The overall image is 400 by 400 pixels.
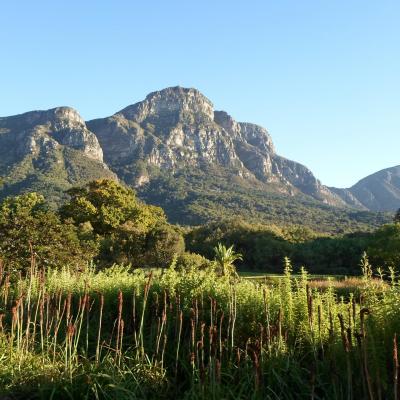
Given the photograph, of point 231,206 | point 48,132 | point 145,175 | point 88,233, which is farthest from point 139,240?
point 48,132

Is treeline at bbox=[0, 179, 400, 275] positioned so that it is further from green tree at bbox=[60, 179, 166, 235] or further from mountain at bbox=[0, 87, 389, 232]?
mountain at bbox=[0, 87, 389, 232]

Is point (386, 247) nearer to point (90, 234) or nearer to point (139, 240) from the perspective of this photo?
point (139, 240)

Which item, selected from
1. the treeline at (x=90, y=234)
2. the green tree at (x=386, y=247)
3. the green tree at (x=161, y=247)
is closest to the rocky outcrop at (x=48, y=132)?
the treeline at (x=90, y=234)

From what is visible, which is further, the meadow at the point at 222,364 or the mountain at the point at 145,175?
the mountain at the point at 145,175

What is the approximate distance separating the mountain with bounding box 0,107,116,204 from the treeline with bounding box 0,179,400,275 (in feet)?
185

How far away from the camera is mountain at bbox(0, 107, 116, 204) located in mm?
116250

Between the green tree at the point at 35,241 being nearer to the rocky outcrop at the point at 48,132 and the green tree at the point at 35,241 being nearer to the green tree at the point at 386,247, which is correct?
the green tree at the point at 386,247

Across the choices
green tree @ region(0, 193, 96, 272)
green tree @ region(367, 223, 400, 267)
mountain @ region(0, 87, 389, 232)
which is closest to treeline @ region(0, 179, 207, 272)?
green tree @ region(0, 193, 96, 272)

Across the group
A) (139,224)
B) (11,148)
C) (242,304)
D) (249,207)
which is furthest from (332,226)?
(242,304)

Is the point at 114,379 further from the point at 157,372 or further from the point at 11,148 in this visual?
the point at 11,148

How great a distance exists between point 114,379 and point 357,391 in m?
2.24

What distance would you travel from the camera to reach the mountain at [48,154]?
116 meters

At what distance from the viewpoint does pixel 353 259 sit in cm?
4612

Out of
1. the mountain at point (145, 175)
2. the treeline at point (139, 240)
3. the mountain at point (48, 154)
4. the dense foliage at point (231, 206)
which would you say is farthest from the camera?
the mountain at point (145, 175)
